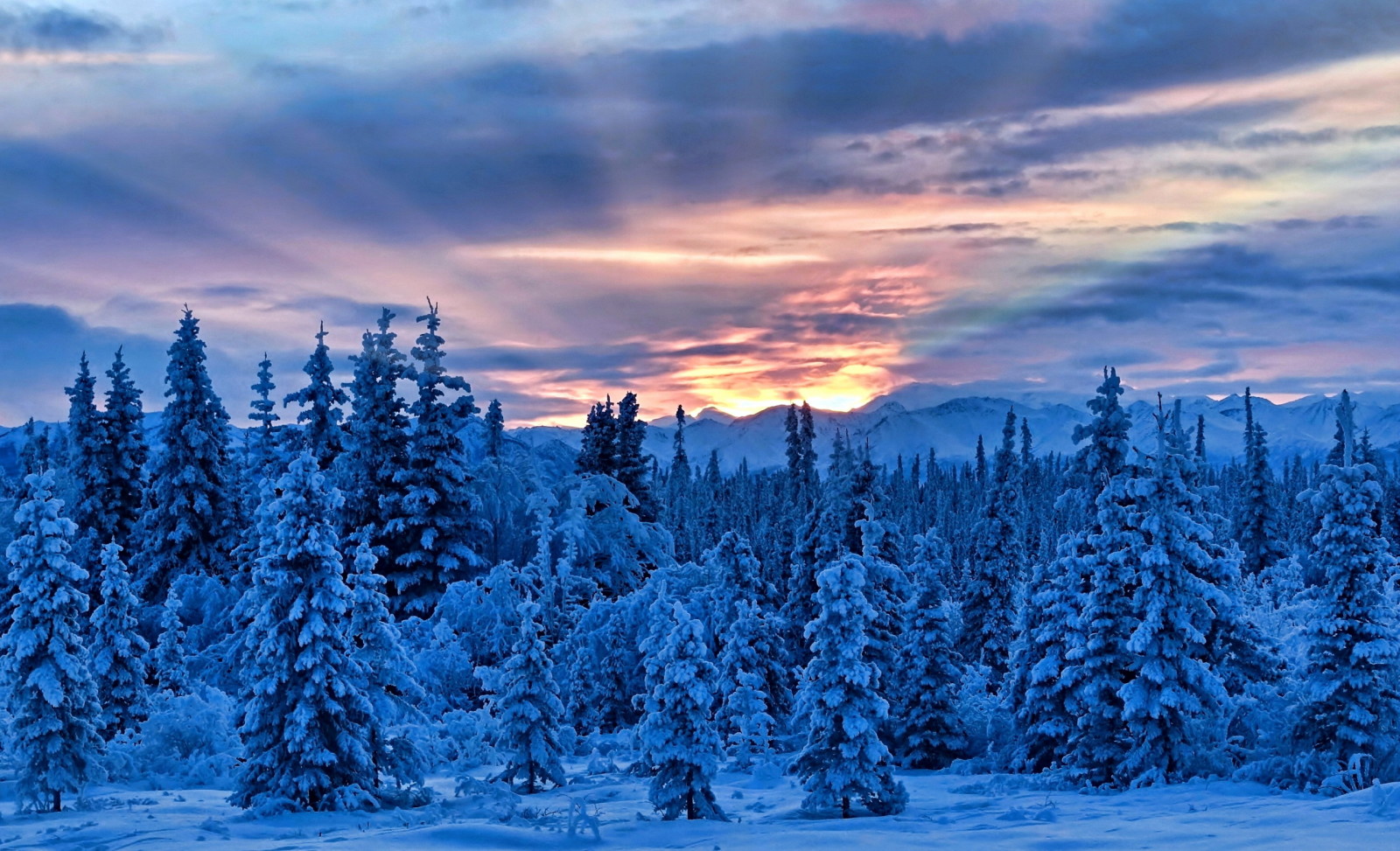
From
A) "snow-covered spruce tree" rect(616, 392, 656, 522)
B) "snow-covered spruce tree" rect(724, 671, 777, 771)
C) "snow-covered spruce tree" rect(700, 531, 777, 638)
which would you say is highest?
"snow-covered spruce tree" rect(616, 392, 656, 522)

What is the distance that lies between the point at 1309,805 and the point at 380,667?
17.8 metres

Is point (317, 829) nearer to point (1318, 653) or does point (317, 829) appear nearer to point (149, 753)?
point (149, 753)

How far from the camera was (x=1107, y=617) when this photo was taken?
86.7 ft

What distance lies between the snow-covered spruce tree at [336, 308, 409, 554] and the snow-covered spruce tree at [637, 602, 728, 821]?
2603cm

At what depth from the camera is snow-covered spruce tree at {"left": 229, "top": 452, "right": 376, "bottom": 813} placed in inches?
821

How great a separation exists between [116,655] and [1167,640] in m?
27.5

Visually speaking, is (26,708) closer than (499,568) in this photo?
Yes

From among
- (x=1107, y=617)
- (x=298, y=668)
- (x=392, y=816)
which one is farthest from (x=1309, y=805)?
(x=298, y=668)

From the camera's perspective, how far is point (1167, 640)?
82.1 ft

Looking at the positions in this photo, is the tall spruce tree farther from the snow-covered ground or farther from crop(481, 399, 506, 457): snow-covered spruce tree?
the snow-covered ground

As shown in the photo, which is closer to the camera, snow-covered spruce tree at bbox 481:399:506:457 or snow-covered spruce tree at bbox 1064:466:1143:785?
A: snow-covered spruce tree at bbox 1064:466:1143:785

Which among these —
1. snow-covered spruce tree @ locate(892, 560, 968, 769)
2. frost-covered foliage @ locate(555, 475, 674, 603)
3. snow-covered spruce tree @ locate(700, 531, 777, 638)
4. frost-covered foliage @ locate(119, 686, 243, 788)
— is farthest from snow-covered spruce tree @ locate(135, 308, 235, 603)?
snow-covered spruce tree @ locate(892, 560, 968, 769)

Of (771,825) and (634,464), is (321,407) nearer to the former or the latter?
(634,464)

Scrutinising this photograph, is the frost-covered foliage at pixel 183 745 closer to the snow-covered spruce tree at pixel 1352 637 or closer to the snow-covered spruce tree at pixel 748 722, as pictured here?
the snow-covered spruce tree at pixel 748 722
